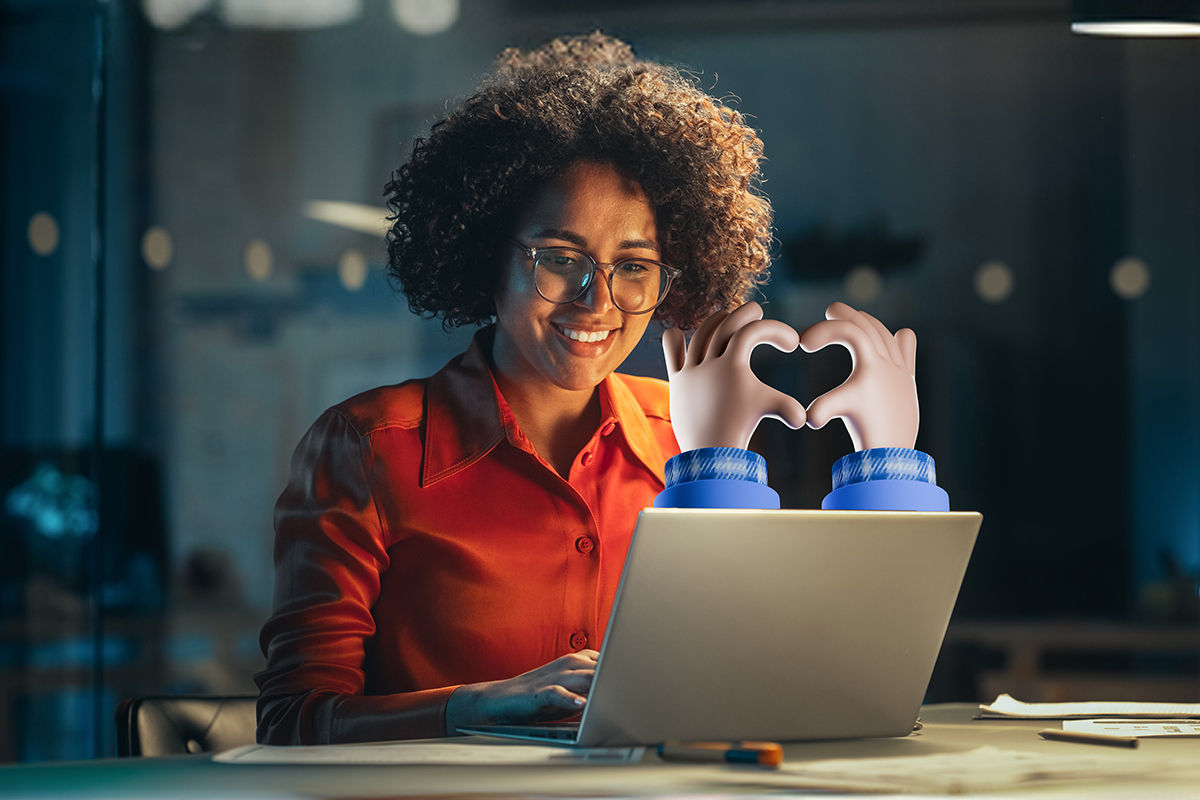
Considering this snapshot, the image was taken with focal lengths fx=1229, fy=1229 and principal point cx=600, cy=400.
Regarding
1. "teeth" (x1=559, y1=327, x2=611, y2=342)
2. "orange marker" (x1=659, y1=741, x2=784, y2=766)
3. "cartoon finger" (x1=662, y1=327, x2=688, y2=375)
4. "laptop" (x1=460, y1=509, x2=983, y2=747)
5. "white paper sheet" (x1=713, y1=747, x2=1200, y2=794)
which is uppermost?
"teeth" (x1=559, y1=327, x2=611, y2=342)

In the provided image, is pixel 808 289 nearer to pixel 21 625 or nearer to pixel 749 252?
pixel 749 252

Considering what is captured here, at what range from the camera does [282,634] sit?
5.75 ft

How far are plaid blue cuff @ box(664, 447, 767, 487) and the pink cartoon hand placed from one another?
0.15m

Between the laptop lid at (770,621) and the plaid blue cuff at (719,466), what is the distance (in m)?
0.15

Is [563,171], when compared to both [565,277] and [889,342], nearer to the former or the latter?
[565,277]

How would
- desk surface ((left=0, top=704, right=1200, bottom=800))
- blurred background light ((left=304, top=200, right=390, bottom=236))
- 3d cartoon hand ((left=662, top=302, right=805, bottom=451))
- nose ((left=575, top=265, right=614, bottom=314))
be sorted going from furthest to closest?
1. blurred background light ((left=304, top=200, right=390, bottom=236))
2. nose ((left=575, top=265, right=614, bottom=314))
3. 3d cartoon hand ((left=662, top=302, right=805, bottom=451))
4. desk surface ((left=0, top=704, right=1200, bottom=800))

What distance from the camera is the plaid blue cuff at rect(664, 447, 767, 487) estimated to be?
1190mm

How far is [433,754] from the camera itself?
1114 mm

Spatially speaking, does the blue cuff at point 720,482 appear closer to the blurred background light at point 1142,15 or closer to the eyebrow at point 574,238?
the eyebrow at point 574,238

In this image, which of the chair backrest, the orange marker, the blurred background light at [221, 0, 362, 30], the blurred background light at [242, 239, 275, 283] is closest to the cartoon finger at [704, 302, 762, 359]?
the orange marker

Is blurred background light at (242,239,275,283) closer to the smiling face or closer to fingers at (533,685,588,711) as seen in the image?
the smiling face

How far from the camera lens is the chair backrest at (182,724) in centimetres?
160

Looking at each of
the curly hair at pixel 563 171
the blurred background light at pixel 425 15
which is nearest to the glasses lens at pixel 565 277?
the curly hair at pixel 563 171

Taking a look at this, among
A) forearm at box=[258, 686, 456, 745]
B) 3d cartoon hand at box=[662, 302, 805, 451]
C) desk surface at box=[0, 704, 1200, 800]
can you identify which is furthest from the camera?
forearm at box=[258, 686, 456, 745]
